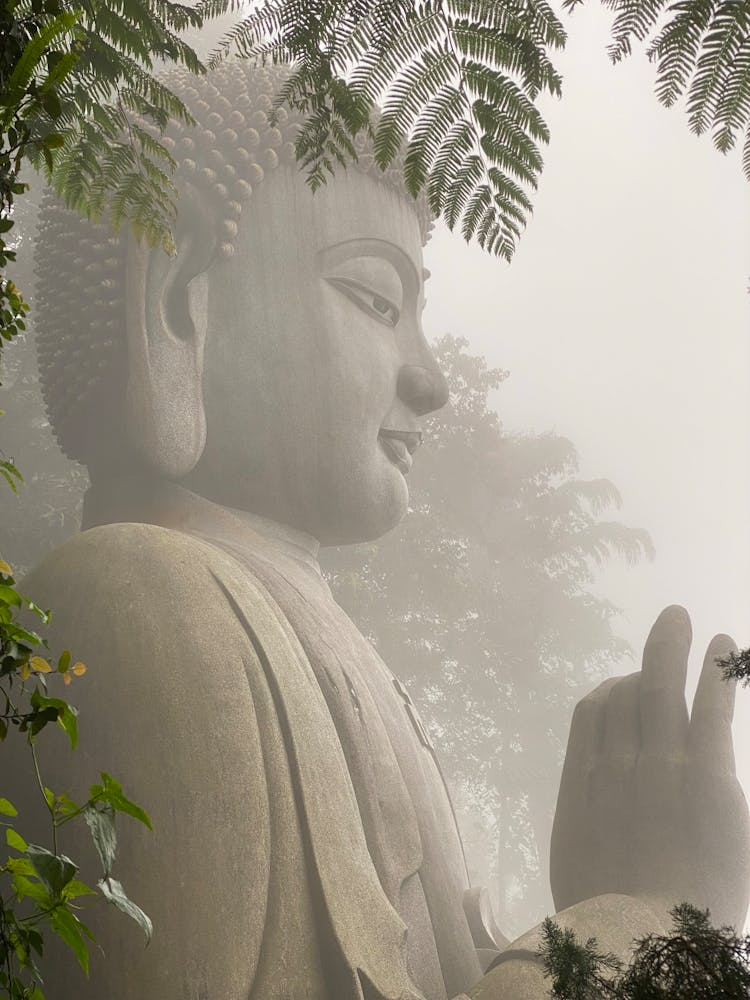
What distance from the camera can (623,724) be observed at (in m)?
3.79

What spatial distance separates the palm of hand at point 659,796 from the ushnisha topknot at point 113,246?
88.7 inches

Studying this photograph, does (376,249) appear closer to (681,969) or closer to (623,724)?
(623,724)

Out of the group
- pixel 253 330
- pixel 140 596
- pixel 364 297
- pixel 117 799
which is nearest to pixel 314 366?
pixel 253 330

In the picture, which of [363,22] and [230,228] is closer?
[363,22]

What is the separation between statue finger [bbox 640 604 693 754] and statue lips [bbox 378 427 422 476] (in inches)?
53.0

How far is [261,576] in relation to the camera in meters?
3.86

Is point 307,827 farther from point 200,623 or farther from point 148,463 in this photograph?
point 148,463

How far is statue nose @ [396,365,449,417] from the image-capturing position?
14.6 feet

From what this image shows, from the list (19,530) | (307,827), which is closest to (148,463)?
(307,827)

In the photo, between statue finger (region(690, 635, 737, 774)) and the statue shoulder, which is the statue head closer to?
the statue shoulder

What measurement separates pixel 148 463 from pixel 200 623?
100cm

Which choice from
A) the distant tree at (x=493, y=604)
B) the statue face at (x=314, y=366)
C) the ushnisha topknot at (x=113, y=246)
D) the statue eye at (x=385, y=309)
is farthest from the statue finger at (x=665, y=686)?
the distant tree at (x=493, y=604)

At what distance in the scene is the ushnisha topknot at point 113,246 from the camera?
165 inches

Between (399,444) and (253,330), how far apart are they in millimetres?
804
